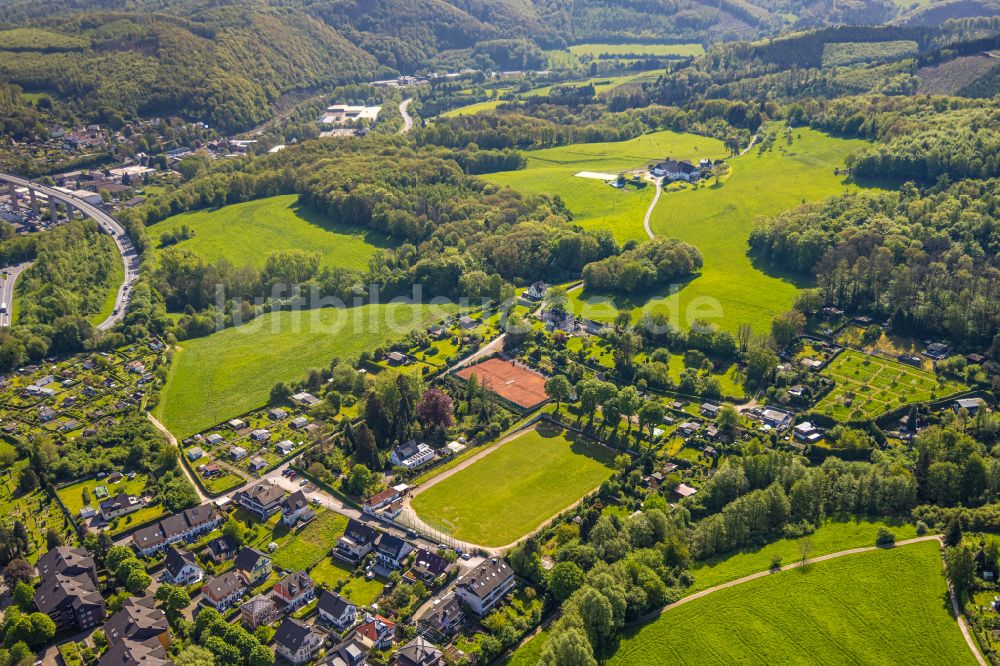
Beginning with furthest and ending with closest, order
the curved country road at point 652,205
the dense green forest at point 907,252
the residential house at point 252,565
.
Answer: the curved country road at point 652,205 → the dense green forest at point 907,252 → the residential house at point 252,565

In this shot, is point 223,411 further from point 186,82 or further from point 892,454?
point 186,82

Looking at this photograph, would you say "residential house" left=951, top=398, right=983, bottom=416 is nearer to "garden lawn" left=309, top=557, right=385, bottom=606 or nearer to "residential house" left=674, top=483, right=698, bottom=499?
"residential house" left=674, top=483, right=698, bottom=499

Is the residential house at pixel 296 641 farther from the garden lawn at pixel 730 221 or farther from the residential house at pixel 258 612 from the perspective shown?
the garden lawn at pixel 730 221

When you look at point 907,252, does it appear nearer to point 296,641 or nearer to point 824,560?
point 824,560

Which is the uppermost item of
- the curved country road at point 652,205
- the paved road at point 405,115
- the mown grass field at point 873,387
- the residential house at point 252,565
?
the paved road at point 405,115

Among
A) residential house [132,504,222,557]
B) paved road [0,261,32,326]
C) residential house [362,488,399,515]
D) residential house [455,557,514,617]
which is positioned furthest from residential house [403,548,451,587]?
paved road [0,261,32,326]

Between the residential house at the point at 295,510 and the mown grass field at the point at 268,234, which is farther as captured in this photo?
the mown grass field at the point at 268,234

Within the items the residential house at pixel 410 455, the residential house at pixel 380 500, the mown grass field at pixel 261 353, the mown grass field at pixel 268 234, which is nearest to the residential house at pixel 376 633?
the residential house at pixel 380 500
